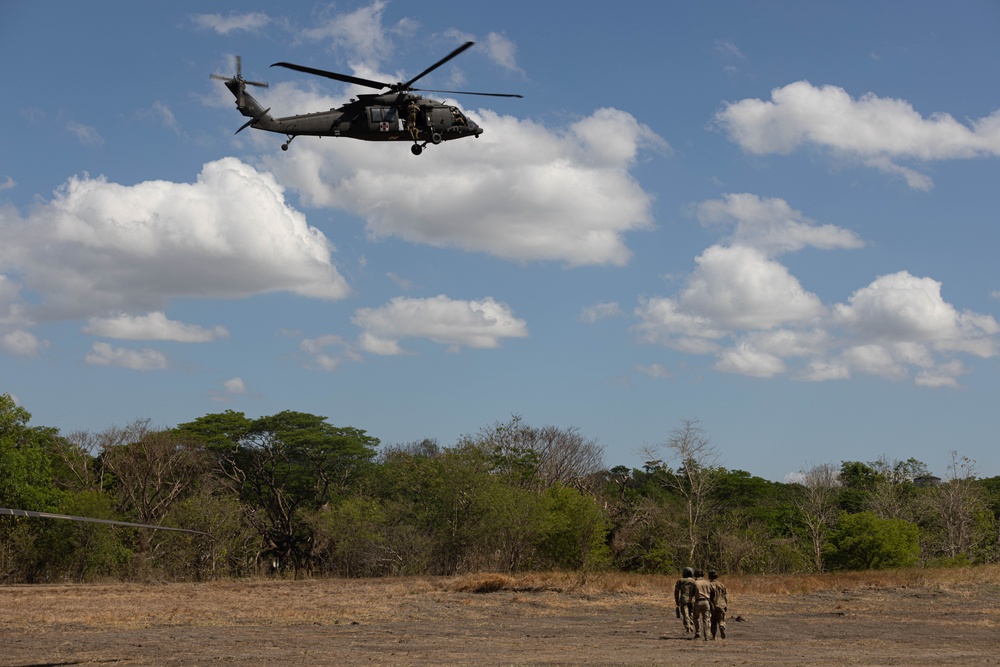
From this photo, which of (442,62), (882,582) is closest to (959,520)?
(882,582)

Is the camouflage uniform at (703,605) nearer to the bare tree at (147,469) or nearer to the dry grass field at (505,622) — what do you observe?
the dry grass field at (505,622)

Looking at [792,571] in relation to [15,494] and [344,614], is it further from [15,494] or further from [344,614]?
[15,494]

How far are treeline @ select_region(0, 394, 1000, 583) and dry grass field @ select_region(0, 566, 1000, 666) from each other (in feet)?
22.4

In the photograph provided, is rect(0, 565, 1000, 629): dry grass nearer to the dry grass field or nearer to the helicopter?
the dry grass field

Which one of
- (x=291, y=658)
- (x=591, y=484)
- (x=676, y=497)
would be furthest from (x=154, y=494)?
(x=291, y=658)

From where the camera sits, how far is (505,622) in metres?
25.4

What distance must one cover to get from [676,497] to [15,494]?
39.3m

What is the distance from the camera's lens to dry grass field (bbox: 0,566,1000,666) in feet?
58.5

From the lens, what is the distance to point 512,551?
45.2 m

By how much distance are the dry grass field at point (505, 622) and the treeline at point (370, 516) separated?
684cm

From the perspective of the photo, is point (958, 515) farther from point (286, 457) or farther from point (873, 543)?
point (286, 457)

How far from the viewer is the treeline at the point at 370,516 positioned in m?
45.4

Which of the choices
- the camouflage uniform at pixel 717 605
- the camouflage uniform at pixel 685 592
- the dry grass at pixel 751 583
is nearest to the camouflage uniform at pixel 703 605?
A: the camouflage uniform at pixel 717 605

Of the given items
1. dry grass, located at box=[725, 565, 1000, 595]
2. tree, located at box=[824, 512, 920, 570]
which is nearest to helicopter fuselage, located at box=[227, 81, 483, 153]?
dry grass, located at box=[725, 565, 1000, 595]
